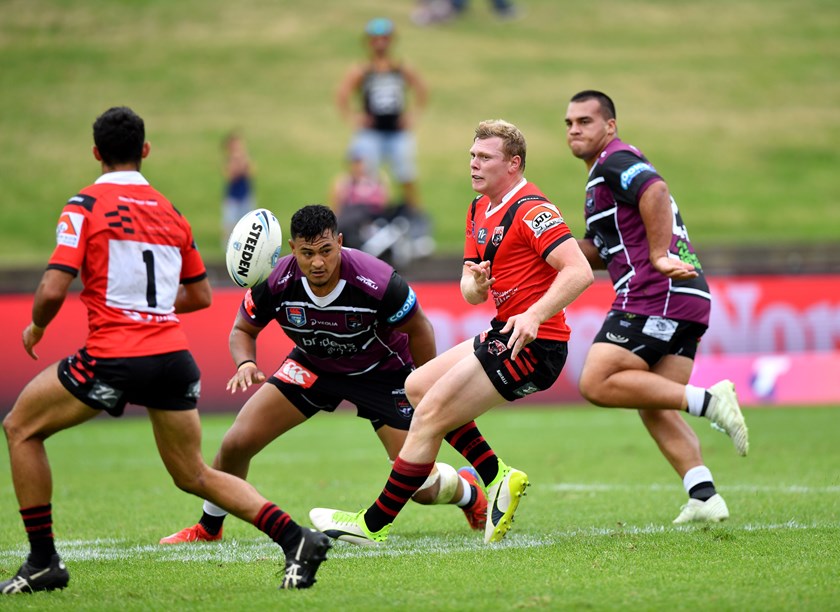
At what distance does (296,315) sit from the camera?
23.3 feet

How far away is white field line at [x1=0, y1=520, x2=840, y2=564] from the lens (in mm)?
6586

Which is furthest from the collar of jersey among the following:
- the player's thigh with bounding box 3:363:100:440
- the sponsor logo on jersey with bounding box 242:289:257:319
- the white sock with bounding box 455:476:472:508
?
the white sock with bounding box 455:476:472:508

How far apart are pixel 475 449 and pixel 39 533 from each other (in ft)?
8.75

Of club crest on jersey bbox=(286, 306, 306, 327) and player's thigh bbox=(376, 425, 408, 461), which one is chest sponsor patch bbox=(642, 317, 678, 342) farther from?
club crest on jersey bbox=(286, 306, 306, 327)

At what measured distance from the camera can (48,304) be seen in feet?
17.9

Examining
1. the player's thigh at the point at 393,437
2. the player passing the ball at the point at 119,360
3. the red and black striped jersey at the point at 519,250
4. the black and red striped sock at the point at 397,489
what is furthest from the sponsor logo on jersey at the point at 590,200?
the player passing the ball at the point at 119,360

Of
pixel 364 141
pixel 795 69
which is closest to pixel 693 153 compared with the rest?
pixel 795 69

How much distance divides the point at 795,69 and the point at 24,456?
3212cm

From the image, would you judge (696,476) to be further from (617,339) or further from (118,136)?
(118,136)

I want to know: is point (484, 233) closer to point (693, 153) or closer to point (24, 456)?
point (24, 456)

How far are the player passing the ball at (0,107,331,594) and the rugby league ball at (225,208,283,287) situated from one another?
2.94 feet

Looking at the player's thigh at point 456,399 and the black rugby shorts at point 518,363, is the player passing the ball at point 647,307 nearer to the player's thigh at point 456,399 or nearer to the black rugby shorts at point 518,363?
the black rugby shorts at point 518,363

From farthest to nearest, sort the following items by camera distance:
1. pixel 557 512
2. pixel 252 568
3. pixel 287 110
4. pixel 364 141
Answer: pixel 287 110 < pixel 364 141 < pixel 557 512 < pixel 252 568

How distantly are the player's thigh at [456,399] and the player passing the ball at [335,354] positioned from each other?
1.91ft
